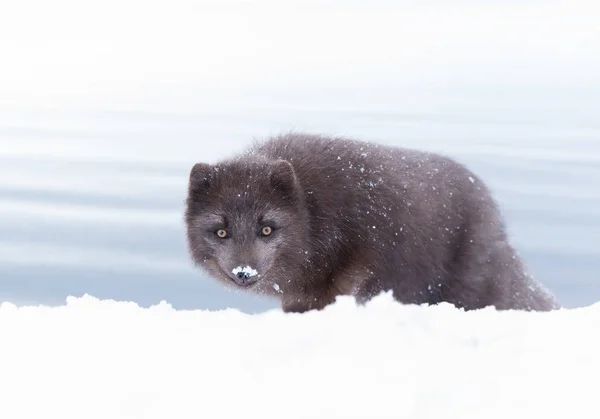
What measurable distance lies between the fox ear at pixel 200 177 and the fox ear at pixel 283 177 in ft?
2.14

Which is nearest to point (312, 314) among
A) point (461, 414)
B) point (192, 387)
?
point (192, 387)

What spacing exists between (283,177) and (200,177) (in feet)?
2.80

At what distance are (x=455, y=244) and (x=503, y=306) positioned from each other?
838 mm

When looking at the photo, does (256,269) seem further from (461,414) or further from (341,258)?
(461,414)

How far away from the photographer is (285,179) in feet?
29.2

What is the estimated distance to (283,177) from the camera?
890cm

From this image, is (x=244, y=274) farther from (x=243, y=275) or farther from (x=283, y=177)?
(x=283, y=177)

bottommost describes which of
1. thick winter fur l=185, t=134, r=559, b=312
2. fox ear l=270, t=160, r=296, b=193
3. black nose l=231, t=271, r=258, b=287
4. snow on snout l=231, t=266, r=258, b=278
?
black nose l=231, t=271, r=258, b=287

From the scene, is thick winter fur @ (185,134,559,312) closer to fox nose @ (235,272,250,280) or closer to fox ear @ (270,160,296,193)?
fox ear @ (270,160,296,193)

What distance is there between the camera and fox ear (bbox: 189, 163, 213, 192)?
9.04 meters

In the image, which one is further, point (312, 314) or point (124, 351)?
point (312, 314)

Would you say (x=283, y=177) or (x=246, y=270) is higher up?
(x=283, y=177)

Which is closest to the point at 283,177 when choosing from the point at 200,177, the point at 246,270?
the point at 200,177

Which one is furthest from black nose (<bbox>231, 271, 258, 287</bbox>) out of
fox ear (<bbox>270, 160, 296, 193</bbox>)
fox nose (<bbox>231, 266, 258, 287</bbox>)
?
fox ear (<bbox>270, 160, 296, 193</bbox>)
